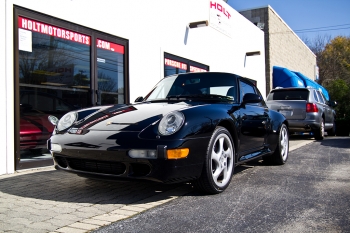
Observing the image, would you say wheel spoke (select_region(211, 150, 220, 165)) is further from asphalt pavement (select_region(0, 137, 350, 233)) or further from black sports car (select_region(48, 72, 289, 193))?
asphalt pavement (select_region(0, 137, 350, 233))

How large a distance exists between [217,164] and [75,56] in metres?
3.82

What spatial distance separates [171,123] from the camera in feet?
10.2

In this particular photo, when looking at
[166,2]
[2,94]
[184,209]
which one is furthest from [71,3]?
[184,209]

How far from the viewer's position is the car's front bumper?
9.64ft

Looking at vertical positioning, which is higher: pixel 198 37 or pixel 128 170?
pixel 198 37

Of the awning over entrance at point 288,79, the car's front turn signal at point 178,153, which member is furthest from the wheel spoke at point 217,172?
the awning over entrance at point 288,79

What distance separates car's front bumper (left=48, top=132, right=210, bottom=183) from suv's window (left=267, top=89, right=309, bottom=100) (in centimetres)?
735

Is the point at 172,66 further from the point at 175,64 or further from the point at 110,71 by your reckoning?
the point at 110,71

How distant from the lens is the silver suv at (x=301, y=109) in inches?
370

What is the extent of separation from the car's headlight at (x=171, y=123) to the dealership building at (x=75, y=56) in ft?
8.92

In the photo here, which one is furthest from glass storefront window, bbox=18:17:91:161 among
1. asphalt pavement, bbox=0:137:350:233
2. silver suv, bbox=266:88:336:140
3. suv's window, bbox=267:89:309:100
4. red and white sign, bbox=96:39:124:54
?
suv's window, bbox=267:89:309:100

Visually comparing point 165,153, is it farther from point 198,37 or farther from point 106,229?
point 198,37

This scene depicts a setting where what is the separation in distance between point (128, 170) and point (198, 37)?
7.92 m

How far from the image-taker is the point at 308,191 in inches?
139
